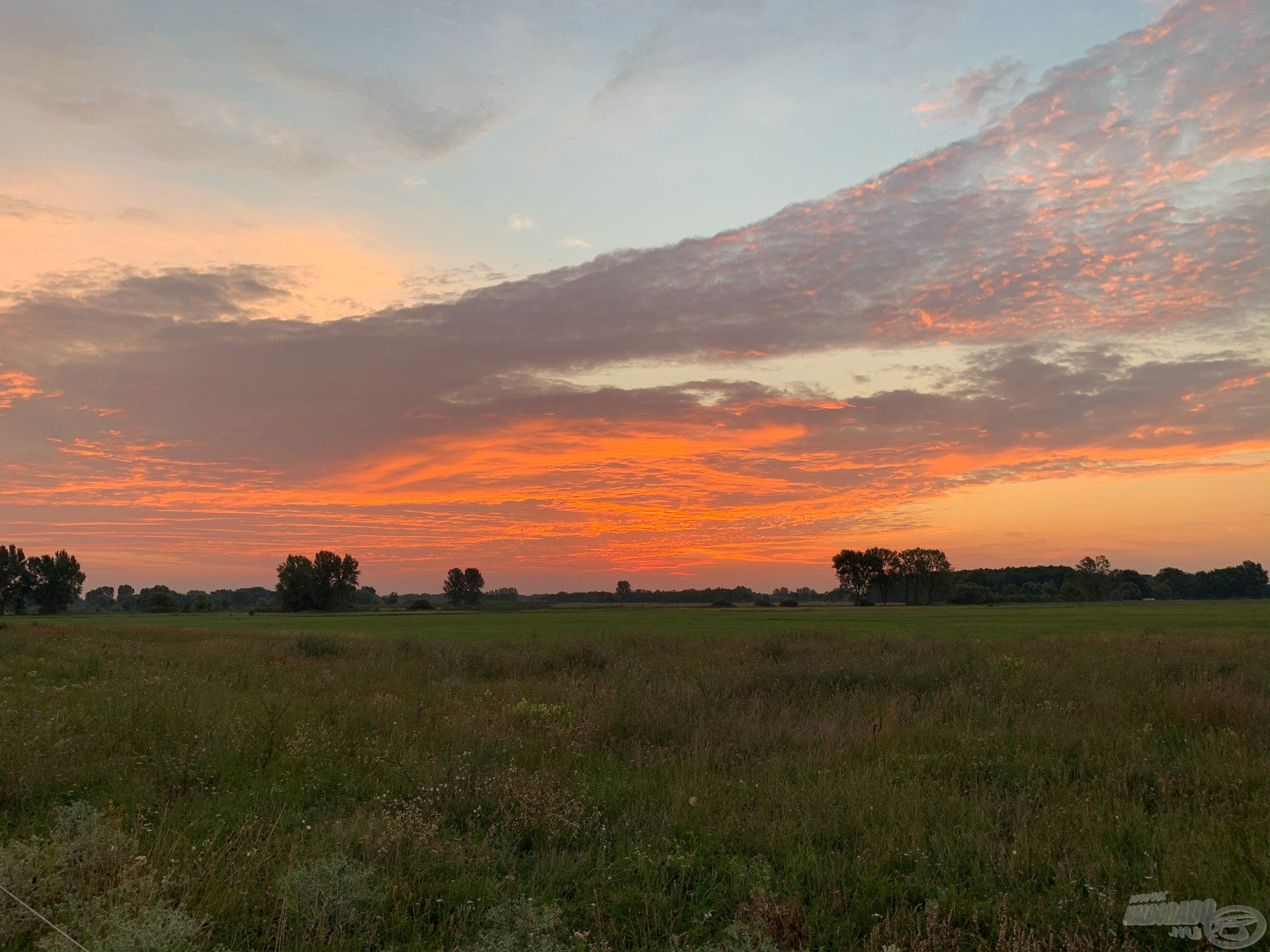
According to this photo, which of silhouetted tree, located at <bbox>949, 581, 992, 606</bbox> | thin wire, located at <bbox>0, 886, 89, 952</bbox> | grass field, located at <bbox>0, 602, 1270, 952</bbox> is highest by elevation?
thin wire, located at <bbox>0, 886, 89, 952</bbox>

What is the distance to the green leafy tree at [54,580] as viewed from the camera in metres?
159

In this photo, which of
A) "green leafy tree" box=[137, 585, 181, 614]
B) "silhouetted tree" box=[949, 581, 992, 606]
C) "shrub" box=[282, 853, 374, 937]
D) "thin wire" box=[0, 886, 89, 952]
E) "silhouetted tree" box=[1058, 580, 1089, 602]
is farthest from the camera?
"silhouetted tree" box=[949, 581, 992, 606]

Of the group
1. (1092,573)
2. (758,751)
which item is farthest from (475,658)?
(1092,573)

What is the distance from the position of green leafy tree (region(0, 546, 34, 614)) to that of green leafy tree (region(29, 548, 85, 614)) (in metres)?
1.16

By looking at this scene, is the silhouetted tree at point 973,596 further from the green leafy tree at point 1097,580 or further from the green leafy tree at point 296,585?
the green leafy tree at point 296,585

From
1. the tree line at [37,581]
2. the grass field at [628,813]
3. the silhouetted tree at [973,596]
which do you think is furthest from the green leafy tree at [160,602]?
the silhouetted tree at [973,596]

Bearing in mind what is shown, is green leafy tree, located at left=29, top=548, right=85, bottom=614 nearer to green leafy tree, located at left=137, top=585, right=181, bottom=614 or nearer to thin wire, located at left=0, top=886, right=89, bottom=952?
green leafy tree, located at left=137, top=585, right=181, bottom=614

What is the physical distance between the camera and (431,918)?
5809 millimetres

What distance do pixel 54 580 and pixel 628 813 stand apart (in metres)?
201

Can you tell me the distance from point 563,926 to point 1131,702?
13.2 m

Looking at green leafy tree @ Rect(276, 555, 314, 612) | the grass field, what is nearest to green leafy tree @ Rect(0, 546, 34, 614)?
green leafy tree @ Rect(276, 555, 314, 612)

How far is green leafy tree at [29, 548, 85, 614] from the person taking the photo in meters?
159

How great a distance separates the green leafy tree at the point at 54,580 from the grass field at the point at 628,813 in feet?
610

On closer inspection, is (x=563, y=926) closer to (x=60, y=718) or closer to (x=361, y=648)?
(x=60, y=718)
